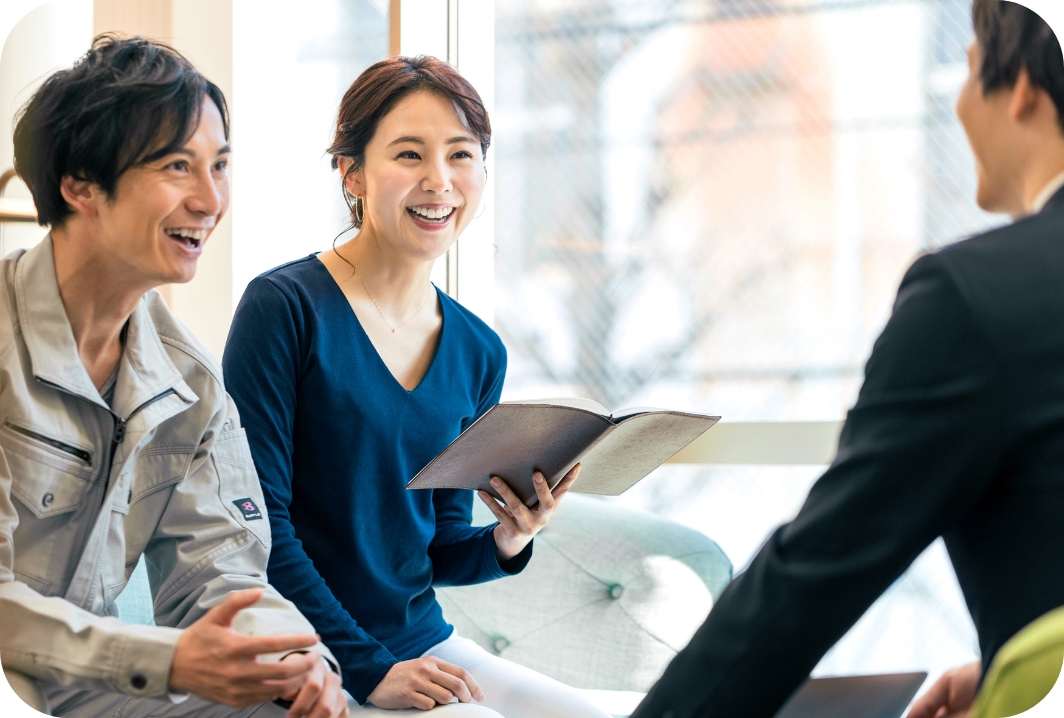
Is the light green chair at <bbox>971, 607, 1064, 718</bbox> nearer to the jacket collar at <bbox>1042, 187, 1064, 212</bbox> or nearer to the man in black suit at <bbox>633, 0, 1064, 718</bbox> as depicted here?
the man in black suit at <bbox>633, 0, 1064, 718</bbox>

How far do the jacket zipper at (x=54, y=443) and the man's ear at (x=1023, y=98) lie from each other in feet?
3.31

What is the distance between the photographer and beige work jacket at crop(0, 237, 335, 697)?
0.88m

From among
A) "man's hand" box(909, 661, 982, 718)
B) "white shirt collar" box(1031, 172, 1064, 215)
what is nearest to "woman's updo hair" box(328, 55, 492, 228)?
"white shirt collar" box(1031, 172, 1064, 215)

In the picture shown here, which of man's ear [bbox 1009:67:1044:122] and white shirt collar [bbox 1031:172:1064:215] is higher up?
man's ear [bbox 1009:67:1044:122]

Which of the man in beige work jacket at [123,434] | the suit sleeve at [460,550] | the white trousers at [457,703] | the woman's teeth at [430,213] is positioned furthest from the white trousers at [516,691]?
the woman's teeth at [430,213]

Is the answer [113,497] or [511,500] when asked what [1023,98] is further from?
[113,497]

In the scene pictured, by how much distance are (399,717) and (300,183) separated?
4.41 ft

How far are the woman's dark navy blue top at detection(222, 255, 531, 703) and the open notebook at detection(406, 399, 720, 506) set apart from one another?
0.14m

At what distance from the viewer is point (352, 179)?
1.47 metres

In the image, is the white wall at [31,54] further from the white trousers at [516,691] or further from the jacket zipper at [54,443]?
the white trousers at [516,691]

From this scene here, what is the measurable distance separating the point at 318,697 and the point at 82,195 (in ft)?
2.01

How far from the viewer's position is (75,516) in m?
0.97

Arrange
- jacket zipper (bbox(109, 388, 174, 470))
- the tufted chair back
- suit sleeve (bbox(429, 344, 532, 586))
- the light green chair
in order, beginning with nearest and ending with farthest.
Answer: the light green chair
jacket zipper (bbox(109, 388, 174, 470))
suit sleeve (bbox(429, 344, 532, 586))
the tufted chair back

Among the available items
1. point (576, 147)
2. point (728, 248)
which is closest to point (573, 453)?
point (728, 248)
